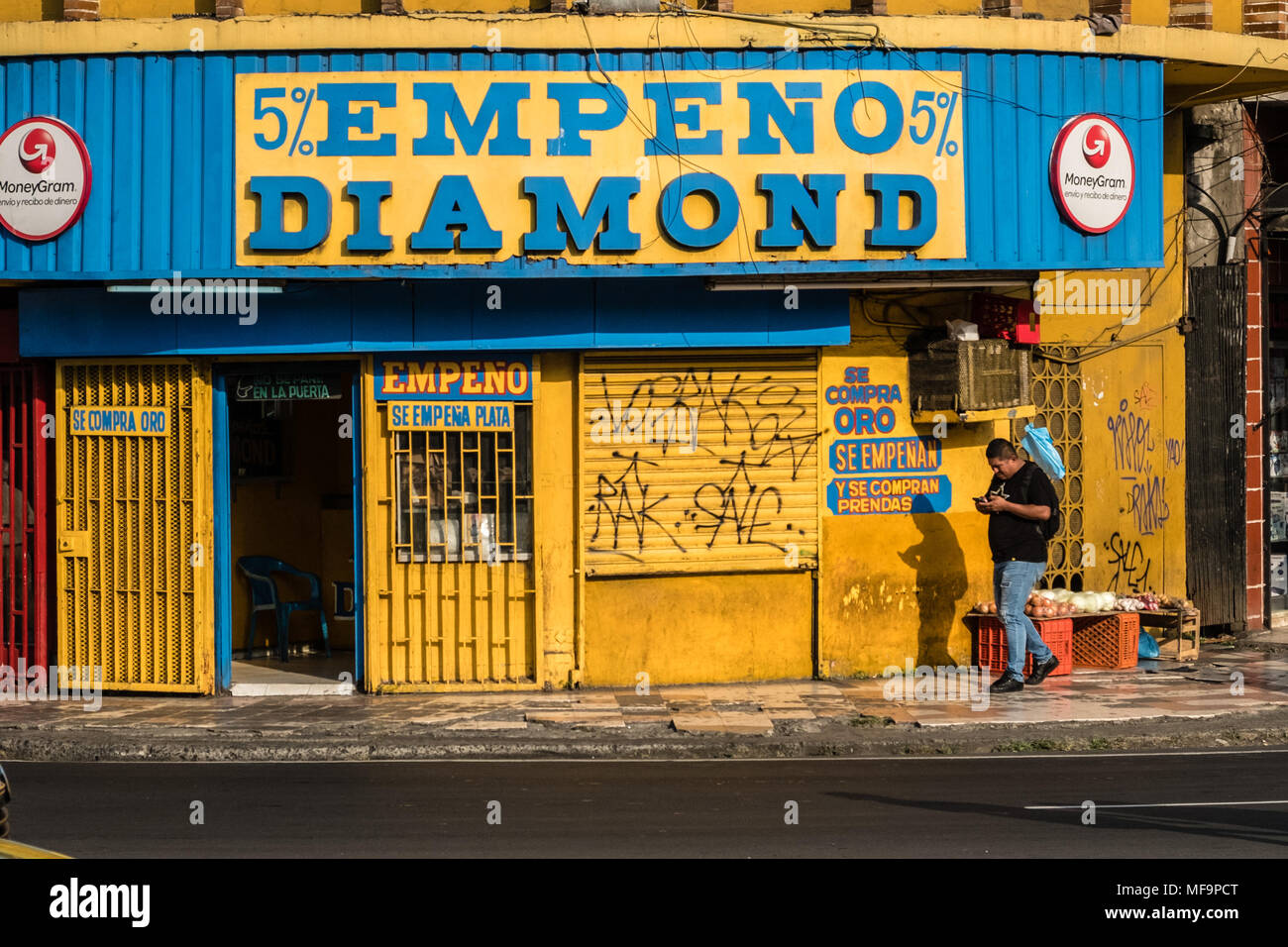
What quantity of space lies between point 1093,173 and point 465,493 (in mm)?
6083

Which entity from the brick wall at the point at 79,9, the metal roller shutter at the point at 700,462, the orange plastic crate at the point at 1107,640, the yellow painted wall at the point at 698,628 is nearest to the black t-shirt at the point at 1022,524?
the orange plastic crate at the point at 1107,640

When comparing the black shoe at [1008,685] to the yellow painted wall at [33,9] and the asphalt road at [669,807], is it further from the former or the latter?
the yellow painted wall at [33,9]

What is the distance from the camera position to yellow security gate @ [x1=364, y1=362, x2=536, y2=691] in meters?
12.9

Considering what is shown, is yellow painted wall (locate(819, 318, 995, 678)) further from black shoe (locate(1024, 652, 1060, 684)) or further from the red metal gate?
the red metal gate

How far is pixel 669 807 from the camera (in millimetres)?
8930

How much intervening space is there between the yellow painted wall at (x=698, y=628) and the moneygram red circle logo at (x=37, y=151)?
5.69 meters

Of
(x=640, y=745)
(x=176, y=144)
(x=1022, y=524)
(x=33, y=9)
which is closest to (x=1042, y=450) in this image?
(x=1022, y=524)

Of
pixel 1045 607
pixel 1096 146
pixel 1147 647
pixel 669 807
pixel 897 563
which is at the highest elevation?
pixel 1096 146

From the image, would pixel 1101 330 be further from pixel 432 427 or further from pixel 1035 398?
pixel 432 427

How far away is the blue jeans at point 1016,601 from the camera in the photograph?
12.5 m

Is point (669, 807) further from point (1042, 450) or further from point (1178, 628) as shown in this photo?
point (1178, 628)

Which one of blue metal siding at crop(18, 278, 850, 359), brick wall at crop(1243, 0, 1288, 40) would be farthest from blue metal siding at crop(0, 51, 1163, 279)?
brick wall at crop(1243, 0, 1288, 40)

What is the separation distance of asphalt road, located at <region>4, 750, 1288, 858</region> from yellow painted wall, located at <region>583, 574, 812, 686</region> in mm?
2471

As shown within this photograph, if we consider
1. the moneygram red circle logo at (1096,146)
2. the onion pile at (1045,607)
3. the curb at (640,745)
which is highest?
the moneygram red circle logo at (1096,146)
